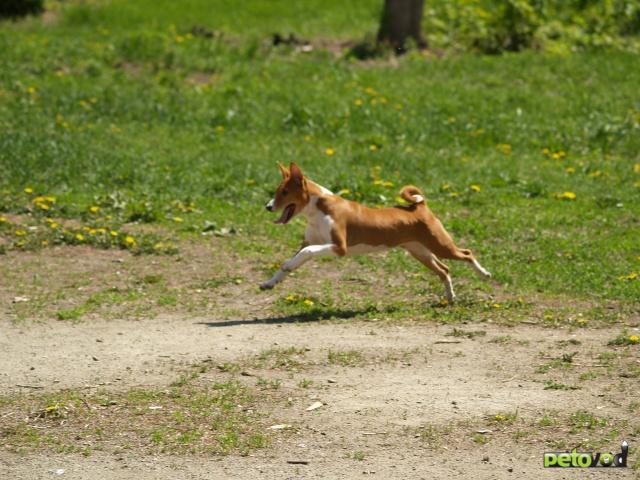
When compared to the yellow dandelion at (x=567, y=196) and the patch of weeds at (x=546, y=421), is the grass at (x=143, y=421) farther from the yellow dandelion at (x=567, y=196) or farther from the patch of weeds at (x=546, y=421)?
the yellow dandelion at (x=567, y=196)

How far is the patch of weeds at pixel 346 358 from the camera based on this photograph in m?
8.32

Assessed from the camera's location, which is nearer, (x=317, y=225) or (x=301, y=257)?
(x=301, y=257)

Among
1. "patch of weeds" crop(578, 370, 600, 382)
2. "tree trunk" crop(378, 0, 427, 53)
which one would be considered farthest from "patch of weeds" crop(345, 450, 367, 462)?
"tree trunk" crop(378, 0, 427, 53)

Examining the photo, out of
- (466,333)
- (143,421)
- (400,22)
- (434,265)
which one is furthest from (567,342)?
(400,22)

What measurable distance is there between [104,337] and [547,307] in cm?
351

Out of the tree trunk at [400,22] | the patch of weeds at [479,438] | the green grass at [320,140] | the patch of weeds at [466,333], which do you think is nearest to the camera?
the patch of weeds at [479,438]

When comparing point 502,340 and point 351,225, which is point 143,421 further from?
point 351,225

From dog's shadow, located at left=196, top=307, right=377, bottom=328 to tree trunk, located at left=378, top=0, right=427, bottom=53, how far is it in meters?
10.0

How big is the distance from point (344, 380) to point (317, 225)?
2074 mm

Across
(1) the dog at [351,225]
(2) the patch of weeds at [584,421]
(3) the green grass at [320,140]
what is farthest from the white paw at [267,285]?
(2) the patch of weeds at [584,421]

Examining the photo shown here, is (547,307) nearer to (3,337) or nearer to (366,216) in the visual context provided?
(366,216)

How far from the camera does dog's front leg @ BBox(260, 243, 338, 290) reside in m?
9.48

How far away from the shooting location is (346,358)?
8.40m

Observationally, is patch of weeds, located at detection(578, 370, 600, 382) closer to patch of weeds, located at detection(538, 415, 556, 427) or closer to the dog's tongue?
patch of weeds, located at detection(538, 415, 556, 427)
